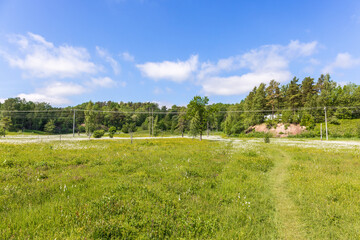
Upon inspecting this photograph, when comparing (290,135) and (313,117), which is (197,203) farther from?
(313,117)

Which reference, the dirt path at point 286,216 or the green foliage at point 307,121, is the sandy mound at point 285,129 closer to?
the green foliage at point 307,121

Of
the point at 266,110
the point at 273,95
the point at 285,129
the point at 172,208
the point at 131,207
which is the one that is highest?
the point at 273,95

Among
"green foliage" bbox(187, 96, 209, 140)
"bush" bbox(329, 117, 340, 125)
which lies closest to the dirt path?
"green foliage" bbox(187, 96, 209, 140)

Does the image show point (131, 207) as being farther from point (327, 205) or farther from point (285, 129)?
point (285, 129)

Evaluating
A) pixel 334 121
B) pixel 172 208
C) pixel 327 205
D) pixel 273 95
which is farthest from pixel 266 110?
pixel 172 208

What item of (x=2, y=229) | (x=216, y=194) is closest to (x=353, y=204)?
(x=216, y=194)

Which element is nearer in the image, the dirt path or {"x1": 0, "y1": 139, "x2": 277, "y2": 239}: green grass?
{"x1": 0, "y1": 139, "x2": 277, "y2": 239}: green grass

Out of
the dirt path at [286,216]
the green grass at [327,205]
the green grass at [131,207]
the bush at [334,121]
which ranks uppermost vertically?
the bush at [334,121]

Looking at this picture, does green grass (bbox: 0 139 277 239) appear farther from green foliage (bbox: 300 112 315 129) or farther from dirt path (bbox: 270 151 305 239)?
green foliage (bbox: 300 112 315 129)

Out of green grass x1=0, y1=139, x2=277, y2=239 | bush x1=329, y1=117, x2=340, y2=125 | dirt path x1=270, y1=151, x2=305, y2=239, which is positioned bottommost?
dirt path x1=270, y1=151, x2=305, y2=239

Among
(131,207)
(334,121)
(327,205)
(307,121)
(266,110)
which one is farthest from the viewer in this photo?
(266,110)

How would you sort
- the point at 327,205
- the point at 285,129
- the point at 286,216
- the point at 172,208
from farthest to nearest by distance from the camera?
the point at 285,129, the point at 327,205, the point at 286,216, the point at 172,208

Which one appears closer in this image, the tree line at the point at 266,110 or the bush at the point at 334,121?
the tree line at the point at 266,110

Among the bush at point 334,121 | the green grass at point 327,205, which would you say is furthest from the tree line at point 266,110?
the green grass at point 327,205
